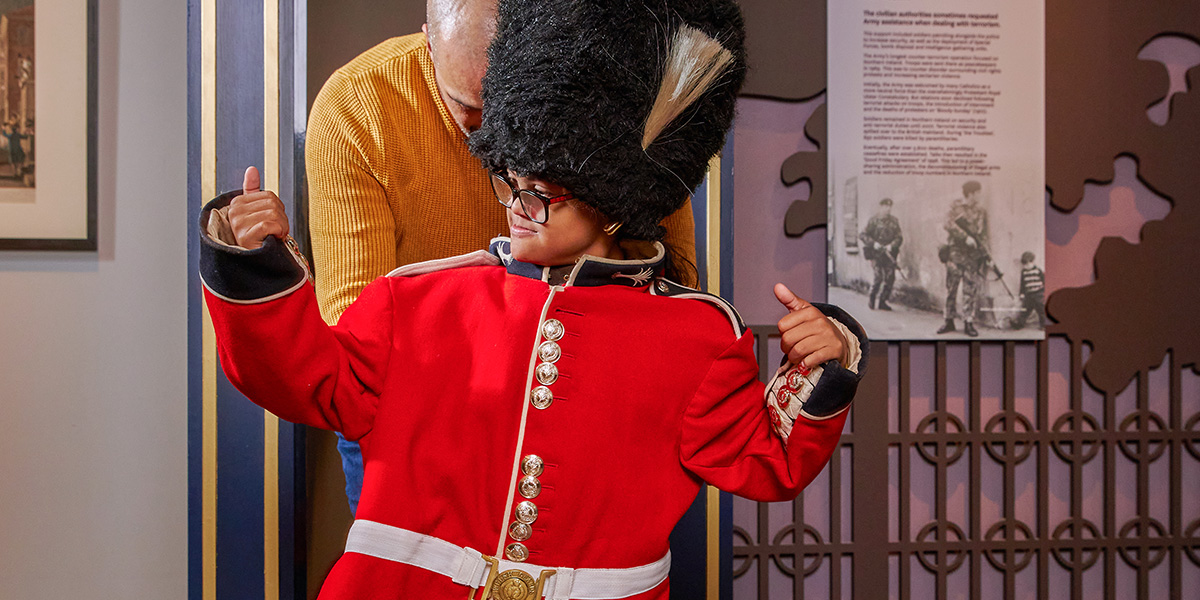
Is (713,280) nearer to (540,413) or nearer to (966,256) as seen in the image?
Result: (540,413)

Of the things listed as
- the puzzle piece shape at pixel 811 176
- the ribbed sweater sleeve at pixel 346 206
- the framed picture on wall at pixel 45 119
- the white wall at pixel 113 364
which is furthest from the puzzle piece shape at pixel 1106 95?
the framed picture on wall at pixel 45 119

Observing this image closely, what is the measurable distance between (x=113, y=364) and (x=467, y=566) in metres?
1.28

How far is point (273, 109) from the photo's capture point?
118cm

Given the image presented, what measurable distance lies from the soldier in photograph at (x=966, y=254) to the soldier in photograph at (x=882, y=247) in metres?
0.12

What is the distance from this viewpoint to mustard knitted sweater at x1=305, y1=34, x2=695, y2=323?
1.03 metres

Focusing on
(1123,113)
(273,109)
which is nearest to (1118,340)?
(1123,113)

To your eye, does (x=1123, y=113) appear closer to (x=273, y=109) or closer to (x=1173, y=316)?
(x=1173, y=316)

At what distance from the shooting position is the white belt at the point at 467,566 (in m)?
0.72

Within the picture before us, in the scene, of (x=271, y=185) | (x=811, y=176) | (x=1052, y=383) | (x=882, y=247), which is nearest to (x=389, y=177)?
(x=271, y=185)

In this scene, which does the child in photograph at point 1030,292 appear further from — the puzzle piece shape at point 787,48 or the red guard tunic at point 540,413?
the red guard tunic at point 540,413

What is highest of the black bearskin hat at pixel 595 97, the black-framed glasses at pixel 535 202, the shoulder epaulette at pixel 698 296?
the black bearskin hat at pixel 595 97

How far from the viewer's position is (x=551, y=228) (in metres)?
0.78

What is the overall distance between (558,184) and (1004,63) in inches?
54.6

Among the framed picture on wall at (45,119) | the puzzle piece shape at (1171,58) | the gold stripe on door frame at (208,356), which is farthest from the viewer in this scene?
the puzzle piece shape at (1171,58)
